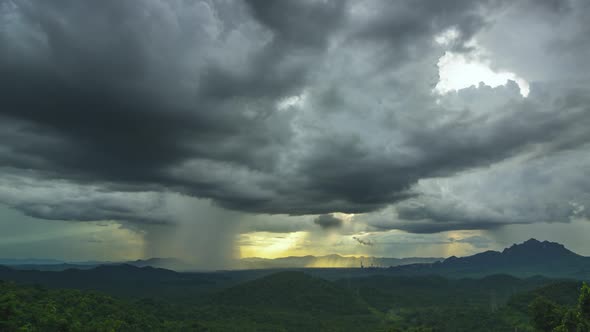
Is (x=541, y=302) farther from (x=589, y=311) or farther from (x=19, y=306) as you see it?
(x=19, y=306)

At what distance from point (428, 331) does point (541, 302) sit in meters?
48.0

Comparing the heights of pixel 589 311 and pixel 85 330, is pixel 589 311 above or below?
above

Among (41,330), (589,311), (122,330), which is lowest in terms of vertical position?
(122,330)

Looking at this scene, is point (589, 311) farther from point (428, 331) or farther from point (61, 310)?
point (61, 310)

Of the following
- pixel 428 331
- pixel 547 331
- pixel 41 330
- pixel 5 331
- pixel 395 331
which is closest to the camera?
pixel 5 331

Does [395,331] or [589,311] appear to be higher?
[589,311]

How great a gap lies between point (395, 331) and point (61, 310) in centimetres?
15951

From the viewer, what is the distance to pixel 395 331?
15788 cm

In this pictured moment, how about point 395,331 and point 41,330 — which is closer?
point 41,330

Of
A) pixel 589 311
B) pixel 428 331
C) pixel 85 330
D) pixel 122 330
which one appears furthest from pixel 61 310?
pixel 589 311

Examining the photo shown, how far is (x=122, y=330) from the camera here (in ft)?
629

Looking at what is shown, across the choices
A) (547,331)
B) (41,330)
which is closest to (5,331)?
(41,330)

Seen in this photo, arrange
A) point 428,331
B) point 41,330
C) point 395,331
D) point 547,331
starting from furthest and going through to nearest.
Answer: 1. point 428,331
2. point 395,331
3. point 547,331
4. point 41,330

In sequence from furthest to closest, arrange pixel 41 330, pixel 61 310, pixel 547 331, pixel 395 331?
pixel 61 310 → pixel 395 331 → pixel 547 331 → pixel 41 330
